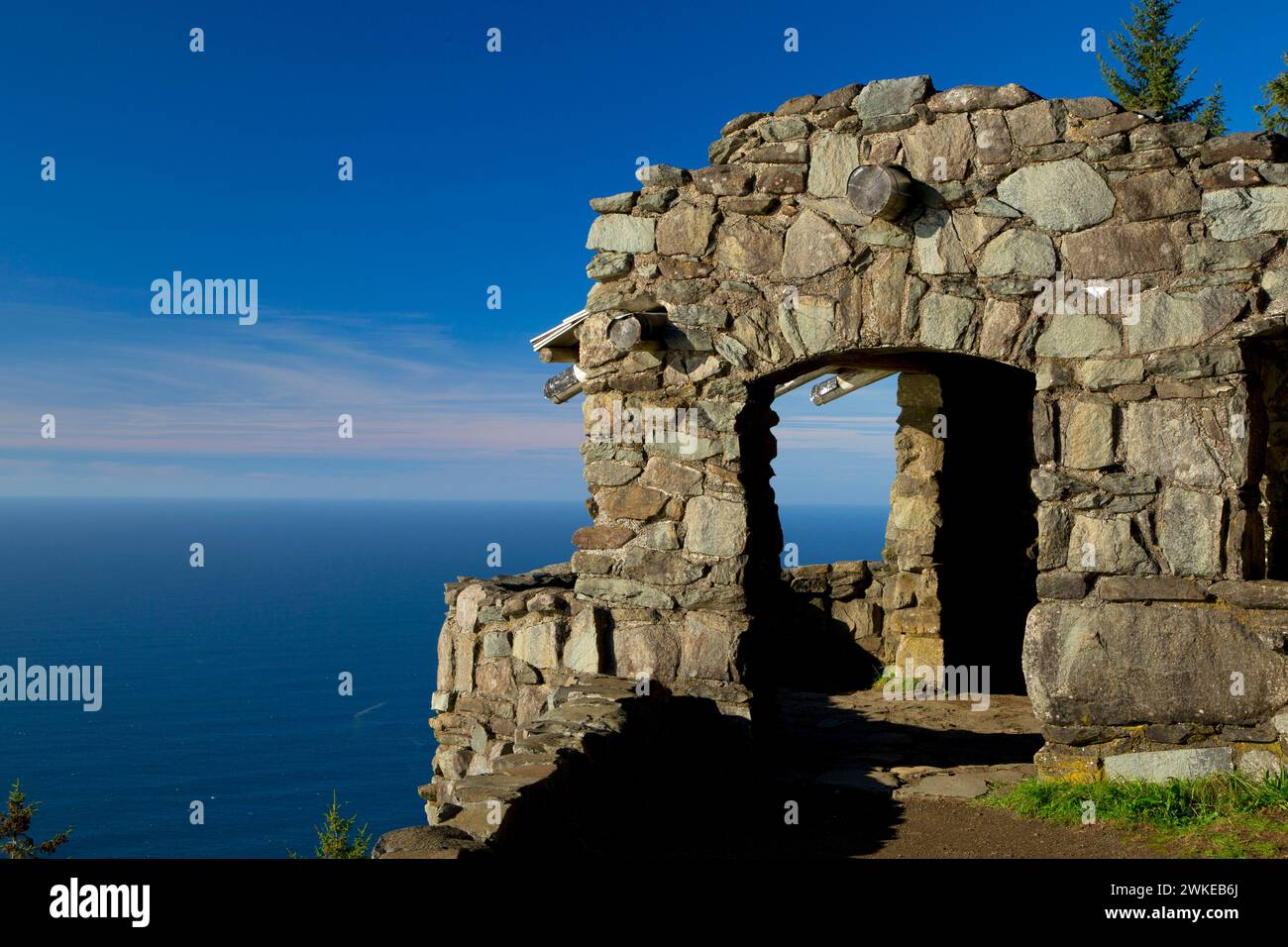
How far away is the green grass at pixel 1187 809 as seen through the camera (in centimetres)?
456

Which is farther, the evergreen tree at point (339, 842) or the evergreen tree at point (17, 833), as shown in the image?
the evergreen tree at point (17, 833)

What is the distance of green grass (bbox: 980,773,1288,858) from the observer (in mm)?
4559

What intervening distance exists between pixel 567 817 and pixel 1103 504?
3182mm

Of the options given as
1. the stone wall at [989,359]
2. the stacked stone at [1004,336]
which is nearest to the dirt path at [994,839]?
the stone wall at [989,359]

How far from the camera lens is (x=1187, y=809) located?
501 cm

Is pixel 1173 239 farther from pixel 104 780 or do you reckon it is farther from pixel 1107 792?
pixel 104 780

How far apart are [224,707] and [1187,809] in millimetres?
62987

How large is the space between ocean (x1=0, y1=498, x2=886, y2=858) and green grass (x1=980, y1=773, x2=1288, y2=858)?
10316 mm

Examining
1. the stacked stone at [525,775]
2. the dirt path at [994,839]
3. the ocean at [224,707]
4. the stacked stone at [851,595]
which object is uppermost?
the stacked stone at [851,595]
